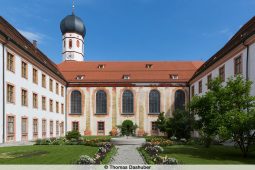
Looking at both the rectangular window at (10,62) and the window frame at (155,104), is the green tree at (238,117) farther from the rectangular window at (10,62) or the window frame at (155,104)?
the window frame at (155,104)

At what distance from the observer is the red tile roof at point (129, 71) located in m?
48.2

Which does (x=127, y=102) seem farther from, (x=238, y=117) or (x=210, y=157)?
(x=238, y=117)

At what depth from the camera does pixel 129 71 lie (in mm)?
50312

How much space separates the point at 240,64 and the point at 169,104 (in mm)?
22356

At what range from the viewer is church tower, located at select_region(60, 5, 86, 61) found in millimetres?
65875

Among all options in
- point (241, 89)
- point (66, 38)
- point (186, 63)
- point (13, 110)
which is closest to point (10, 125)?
point (13, 110)

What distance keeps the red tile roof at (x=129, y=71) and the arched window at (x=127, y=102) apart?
2073mm

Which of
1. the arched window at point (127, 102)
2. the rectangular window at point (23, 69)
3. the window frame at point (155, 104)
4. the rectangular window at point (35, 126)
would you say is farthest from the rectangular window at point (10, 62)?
the window frame at point (155, 104)

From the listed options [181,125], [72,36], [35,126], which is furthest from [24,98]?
[72,36]

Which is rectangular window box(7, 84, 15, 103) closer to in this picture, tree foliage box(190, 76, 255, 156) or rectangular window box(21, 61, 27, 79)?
rectangular window box(21, 61, 27, 79)

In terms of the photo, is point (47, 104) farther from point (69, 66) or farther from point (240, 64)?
point (240, 64)

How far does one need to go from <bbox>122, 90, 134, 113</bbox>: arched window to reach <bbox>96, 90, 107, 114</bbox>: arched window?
3.02 m

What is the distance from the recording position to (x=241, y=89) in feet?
56.2

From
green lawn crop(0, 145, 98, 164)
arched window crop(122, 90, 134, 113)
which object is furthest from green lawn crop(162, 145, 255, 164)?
arched window crop(122, 90, 134, 113)
